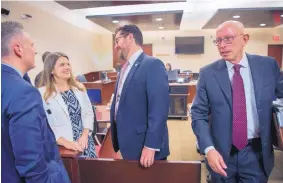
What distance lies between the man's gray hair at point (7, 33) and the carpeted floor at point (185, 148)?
2531 millimetres

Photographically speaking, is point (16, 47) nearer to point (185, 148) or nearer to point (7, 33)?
point (7, 33)

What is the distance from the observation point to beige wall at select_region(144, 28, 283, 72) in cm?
1033

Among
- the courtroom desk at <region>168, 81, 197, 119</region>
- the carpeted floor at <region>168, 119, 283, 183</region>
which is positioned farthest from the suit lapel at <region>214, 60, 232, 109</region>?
the courtroom desk at <region>168, 81, 197, 119</region>

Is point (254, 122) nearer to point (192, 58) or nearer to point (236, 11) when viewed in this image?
point (236, 11)

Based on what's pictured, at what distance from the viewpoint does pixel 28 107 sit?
36.5 inches

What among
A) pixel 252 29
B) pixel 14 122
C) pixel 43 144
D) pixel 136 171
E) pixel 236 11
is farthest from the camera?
pixel 252 29

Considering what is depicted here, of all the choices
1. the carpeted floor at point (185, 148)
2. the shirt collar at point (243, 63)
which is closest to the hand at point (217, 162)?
the shirt collar at point (243, 63)

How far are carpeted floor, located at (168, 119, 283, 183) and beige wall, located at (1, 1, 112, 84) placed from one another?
3184 mm

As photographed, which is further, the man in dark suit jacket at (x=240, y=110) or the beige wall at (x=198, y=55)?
the beige wall at (x=198, y=55)

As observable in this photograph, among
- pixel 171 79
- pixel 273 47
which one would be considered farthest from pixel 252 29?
pixel 171 79

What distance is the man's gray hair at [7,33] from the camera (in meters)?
1.02

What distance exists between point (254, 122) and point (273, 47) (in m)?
10.5

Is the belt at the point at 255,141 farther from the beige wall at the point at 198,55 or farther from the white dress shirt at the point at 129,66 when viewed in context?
the beige wall at the point at 198,55

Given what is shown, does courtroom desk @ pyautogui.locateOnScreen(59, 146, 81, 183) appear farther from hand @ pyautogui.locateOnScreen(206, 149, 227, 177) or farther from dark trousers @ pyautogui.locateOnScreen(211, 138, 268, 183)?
dark trousers @ pyautogui.locateOnScreen(211, 138, 268, 183)
